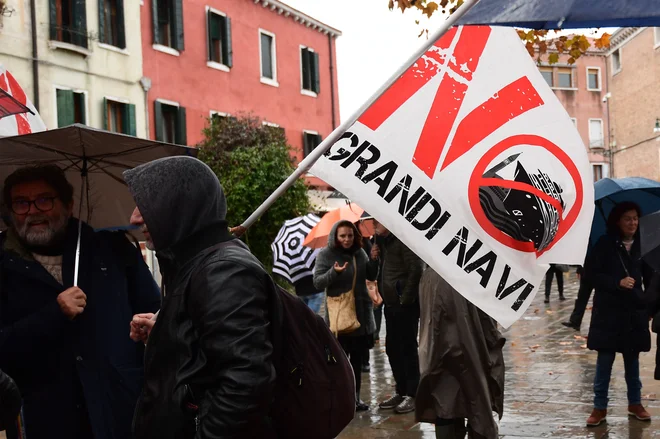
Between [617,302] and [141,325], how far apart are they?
4738mm

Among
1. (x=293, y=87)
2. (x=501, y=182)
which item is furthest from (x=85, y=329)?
(x=293, y=87)

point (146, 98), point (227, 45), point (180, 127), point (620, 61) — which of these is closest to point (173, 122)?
point (180, 127)

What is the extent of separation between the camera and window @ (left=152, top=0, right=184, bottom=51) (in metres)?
25.3

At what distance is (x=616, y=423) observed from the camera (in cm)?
675

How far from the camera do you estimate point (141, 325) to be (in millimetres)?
3080

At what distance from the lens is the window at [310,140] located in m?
32.1

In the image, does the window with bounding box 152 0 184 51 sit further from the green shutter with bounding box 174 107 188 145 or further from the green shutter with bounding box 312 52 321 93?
the green shutter with bounding box 312 52 321 93

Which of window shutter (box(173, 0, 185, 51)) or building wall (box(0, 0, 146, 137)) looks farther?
window shutter (box(173, 0, 185, 51))

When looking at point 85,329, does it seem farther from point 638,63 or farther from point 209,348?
point 638,63

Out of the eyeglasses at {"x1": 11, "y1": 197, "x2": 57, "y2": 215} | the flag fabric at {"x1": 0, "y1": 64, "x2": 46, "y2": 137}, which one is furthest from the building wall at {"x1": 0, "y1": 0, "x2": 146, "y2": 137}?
the eyeglasses at {"x1": 11, "y1": 197, "x2": 57, "y2": 215}

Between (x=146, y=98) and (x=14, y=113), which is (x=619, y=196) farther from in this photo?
(x=146, y=98)

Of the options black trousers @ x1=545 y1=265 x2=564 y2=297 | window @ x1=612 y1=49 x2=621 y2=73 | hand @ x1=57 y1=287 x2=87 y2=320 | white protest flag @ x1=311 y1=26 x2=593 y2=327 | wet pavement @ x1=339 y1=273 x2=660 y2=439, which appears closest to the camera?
hand @ x1=57 y1=287 x2=87 y2=320

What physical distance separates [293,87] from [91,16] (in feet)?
34.2

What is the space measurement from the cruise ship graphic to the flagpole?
2.93ft
